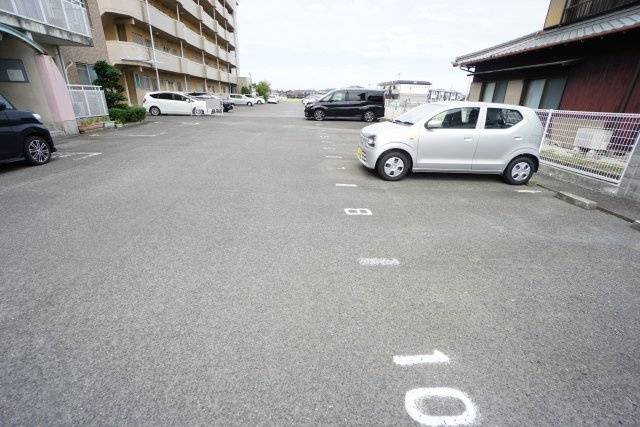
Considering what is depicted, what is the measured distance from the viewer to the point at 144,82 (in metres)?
23.6

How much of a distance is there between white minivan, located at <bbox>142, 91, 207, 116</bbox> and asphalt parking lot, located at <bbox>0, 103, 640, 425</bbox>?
736 inches

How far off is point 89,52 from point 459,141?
19.1m

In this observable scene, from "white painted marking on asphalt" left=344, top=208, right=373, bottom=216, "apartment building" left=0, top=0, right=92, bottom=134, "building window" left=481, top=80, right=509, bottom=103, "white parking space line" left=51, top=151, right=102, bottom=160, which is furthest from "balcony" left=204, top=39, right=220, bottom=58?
"white painted marking on asphalt" left=344, top=208, right=373, bottom=216

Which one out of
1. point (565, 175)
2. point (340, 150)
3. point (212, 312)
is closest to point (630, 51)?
point (565, 175)

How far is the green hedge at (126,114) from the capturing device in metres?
14.1

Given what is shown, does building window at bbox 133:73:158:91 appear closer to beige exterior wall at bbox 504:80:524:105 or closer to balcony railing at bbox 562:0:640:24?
beige exterior wall at bbox 504:80:524:105

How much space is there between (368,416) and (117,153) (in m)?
9.53

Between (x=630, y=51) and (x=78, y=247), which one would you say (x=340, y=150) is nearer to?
(x=78, y=247)

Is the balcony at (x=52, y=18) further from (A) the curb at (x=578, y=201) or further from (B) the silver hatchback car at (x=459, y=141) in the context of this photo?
(A) the curb at (x=578, y=201)

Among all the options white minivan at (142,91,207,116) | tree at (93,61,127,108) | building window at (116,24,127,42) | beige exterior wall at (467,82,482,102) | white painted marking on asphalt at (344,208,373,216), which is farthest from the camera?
white minivan at (142,91,207,116)

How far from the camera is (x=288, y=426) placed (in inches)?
64.6

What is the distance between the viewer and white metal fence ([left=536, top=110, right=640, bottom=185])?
573 cm

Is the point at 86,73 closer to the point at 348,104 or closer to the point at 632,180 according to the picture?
the point at 348,104

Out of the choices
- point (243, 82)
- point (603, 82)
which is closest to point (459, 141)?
point (603, 82)
